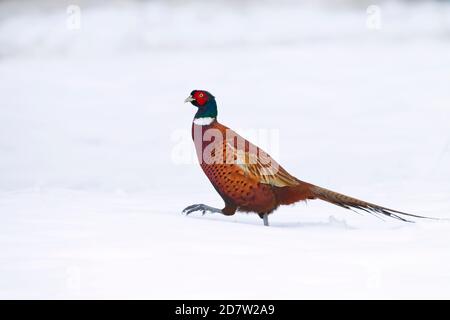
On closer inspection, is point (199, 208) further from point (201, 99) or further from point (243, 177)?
point (201, 99)

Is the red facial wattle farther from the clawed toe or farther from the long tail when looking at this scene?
the long tail

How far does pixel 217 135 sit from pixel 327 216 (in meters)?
1.10

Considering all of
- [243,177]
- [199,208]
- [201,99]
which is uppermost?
[201,99]

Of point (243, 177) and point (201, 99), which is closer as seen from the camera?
point (243, 177)

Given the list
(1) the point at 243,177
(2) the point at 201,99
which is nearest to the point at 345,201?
(1) the point at 243,177

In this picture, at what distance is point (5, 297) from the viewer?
3955mm

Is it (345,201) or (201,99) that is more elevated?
(201,99)

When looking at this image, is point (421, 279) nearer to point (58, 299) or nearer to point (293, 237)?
point (293, 237)

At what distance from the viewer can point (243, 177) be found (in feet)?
16.8

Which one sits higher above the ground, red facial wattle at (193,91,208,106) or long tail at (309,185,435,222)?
red facial wattle at (193,91,208,106)

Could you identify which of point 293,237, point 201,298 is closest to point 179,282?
point 201,298

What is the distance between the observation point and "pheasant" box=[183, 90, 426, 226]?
16.8 feet

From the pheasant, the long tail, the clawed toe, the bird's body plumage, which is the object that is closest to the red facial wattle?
the pheasant

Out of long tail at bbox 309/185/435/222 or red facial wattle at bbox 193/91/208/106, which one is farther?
red facial wattle at bbox 193/91/208/106
